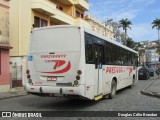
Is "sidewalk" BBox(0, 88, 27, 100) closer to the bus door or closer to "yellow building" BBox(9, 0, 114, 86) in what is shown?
"yellow building" BBox(9, 0, 114, 86)

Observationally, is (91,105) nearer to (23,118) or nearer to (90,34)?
(90,34)

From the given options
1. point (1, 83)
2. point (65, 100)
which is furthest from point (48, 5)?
point (65, 100)

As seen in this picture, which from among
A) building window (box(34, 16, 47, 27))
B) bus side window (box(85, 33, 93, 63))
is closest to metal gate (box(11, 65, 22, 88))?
building window (box(34, 16, 47, 27))

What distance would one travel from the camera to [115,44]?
53.7 feet

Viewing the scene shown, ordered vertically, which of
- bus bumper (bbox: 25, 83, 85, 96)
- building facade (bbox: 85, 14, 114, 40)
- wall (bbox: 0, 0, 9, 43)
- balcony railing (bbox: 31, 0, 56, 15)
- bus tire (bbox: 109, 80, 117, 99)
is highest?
building facade (bbox: 85, 14, 114, 40)

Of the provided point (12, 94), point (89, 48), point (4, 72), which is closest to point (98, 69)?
point (89, 48)

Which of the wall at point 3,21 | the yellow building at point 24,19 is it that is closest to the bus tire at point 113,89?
the wall at point 3,21

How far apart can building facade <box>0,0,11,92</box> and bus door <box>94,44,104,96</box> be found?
9.01 metres

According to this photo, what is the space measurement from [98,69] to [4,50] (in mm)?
9863

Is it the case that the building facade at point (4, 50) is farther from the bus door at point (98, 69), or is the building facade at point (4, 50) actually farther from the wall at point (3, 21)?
the bus door at point (98, 69)

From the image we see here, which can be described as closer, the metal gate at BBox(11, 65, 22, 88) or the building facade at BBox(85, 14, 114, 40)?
the metal gate at BBox(11, 65, 22, 88)

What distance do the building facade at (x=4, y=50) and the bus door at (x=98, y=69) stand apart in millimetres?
9006

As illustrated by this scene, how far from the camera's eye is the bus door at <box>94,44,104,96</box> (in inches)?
498

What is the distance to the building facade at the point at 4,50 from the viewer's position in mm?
20250
